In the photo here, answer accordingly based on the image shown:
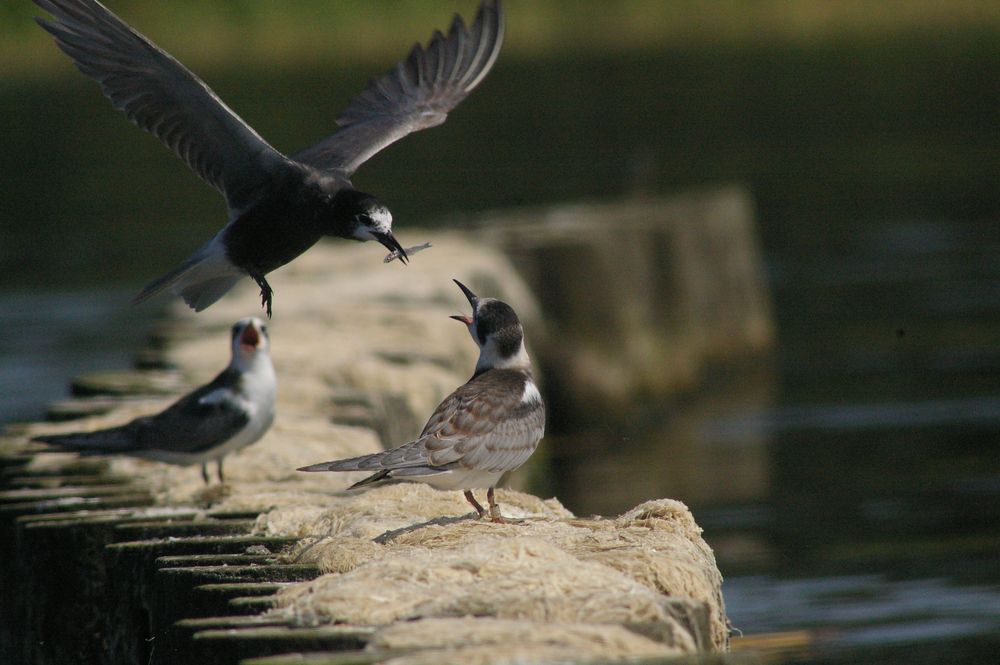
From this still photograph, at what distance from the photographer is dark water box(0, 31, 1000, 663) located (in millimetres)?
12508

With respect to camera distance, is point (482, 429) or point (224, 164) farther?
point (224, 164)

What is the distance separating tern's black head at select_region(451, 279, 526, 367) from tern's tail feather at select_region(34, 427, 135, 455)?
1804 mm

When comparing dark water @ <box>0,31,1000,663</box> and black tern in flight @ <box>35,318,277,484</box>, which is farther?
dark water @ <box>0,31,1000,663</box>

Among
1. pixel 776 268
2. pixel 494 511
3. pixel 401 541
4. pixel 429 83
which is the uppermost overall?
pixel 776 268

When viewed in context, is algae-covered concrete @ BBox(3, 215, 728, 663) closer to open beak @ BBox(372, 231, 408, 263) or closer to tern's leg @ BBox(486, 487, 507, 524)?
tern's leg @ BBox(486, 487, 507, 524)

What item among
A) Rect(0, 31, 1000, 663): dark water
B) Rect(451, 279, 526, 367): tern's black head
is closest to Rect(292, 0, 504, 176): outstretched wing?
Rect(451, 279, 526, 367): tern's black head

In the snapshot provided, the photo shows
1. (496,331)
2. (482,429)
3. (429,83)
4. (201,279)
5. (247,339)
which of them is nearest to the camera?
(482,429)

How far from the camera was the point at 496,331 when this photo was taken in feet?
26.8

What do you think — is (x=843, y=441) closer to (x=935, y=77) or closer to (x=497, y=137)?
(x=497, y=137)

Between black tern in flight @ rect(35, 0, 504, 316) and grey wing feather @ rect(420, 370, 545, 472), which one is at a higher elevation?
black tern in flight @ rect(35, 0, 504, 316)

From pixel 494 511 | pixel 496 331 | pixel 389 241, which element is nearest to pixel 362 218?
pixel 389 241

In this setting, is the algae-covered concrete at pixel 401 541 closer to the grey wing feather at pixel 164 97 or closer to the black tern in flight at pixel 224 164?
the black tern in flight at pixel 224 164

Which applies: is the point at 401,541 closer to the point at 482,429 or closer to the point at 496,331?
the point at 482,429

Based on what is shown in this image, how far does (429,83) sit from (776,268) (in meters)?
14.2
